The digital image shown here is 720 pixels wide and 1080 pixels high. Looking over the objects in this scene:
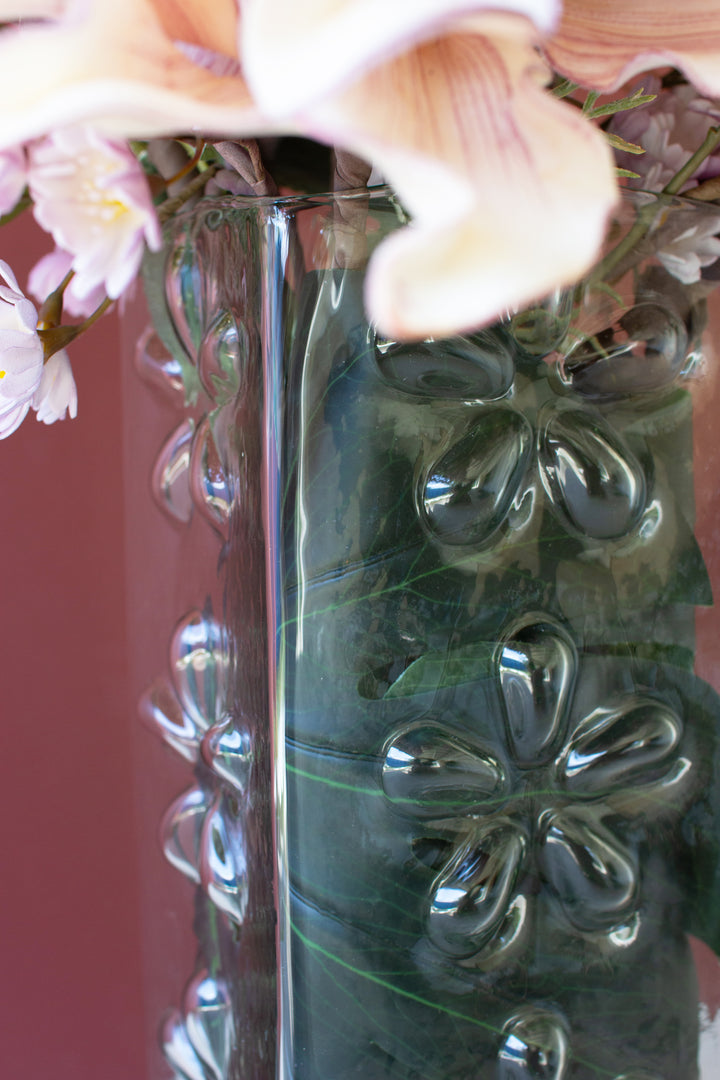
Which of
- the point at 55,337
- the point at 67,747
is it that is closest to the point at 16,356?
the point at 55,337

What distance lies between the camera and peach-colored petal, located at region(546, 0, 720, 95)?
5.8 inches

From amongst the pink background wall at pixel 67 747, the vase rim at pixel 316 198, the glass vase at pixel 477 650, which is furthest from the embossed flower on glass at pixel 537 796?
the pink background wall at pixel 67 747

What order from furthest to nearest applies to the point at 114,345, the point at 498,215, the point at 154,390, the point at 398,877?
the point at 114,345 < the point at 154,390 < the point at 398,877 < the point at 498,215

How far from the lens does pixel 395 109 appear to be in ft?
0.40

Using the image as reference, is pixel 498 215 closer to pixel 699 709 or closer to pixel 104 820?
pixel 699 709

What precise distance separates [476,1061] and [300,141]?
260mm

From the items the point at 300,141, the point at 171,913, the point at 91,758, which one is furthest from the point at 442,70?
the point at 91,758

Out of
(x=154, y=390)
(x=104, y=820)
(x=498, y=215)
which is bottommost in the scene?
(x=104, y=820)

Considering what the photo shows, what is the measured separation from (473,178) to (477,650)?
127 mm

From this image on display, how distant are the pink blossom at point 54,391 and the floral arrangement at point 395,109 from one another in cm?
8

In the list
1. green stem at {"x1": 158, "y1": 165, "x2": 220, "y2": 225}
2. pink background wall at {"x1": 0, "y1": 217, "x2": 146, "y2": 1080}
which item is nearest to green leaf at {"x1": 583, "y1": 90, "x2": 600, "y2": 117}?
green stem at {"x1": 158, "y1": 165, "x2": 220, "y2": 225}

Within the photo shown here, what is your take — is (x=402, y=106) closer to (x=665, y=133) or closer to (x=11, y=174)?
(x=11, y=174)

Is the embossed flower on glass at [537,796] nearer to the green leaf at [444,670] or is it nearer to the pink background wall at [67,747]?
the green leaf at [444,670]

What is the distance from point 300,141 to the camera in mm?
285
